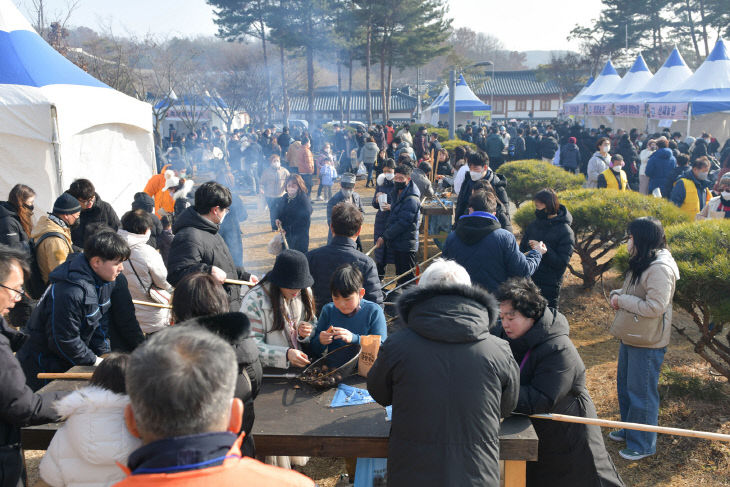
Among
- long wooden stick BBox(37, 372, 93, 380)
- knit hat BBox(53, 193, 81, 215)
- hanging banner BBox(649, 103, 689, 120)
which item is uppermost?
hanging banner BBox(649, 103, 689, 120)

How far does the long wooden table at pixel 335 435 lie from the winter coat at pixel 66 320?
646 millimetres

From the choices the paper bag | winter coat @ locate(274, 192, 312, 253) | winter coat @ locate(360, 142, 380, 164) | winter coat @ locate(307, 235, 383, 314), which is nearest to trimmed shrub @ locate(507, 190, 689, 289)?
winter coat @ locate(274, 192, 312, 253)

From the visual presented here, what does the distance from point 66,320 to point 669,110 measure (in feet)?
67.4

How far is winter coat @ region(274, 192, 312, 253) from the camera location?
7625mm

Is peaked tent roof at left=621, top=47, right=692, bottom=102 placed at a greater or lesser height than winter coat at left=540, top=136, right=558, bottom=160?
greater

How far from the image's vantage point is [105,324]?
3482mm

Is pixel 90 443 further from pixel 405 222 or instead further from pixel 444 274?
→ pixel 405 222

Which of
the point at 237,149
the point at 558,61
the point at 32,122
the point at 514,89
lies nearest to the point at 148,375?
the point at 32,122

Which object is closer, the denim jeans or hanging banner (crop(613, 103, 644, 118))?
the denim jeans

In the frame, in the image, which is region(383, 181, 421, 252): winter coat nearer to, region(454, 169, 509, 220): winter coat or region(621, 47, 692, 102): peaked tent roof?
region(454, 169, 509, 220): winter coat

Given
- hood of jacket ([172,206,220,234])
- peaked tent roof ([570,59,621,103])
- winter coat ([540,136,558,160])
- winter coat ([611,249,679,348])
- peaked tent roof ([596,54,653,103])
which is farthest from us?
peaked tent roof ([570,59,621,103])

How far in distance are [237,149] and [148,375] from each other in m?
19.8

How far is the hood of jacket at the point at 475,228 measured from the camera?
4551 mm

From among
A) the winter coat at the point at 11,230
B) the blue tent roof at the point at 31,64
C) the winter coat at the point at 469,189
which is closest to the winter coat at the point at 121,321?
the winter coat at the point at 11,230
